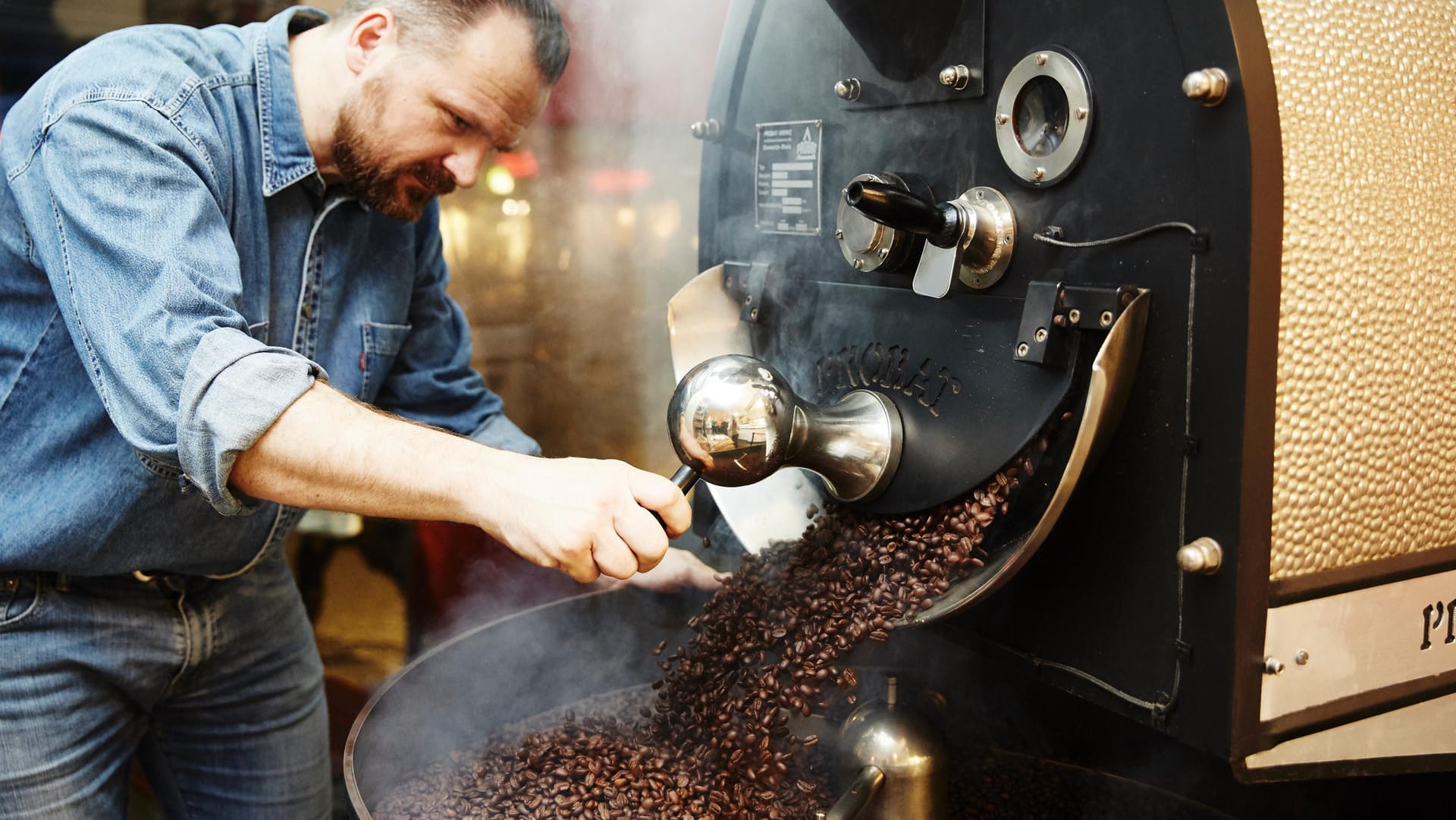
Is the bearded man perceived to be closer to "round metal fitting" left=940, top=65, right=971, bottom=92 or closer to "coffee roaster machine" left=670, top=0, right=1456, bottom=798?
"coffee roaster machine" left=670, top=0, right=1456, bottom=798

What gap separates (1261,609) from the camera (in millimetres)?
882

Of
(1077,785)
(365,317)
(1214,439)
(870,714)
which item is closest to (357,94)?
(365,317)

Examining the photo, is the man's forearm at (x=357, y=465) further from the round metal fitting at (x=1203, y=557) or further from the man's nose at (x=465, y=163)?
the round metal fitting at (x=1203, y=557)

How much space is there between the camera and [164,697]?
1.63 metres

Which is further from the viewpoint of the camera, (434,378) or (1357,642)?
(434,378)

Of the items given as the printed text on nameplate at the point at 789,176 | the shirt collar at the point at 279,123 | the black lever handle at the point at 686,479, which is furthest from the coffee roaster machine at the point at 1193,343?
the shirt collar at the point at 279,123

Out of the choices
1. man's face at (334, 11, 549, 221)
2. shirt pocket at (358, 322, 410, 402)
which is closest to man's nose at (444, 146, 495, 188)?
man's face at (334, 11, 549, 221)

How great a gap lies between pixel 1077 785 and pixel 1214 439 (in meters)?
0.79

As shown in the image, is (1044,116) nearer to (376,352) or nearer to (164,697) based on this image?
(376,352)

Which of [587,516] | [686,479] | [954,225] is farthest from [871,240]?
[587,516]

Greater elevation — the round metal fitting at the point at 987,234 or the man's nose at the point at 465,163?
the man's nose at the point at 465,163

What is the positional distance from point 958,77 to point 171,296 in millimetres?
941

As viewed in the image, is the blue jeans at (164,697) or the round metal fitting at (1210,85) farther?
the blue jeans at (164,697)

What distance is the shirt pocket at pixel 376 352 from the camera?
68.4 inches
